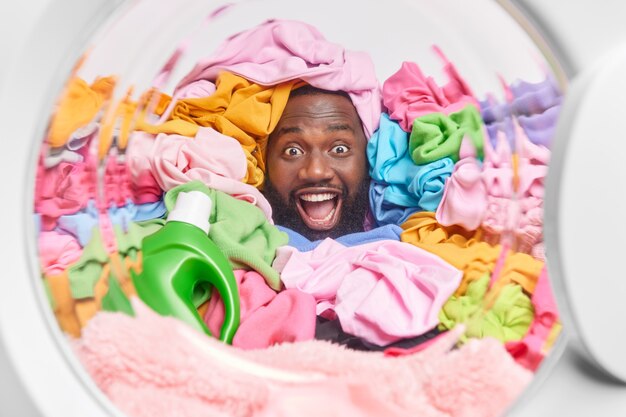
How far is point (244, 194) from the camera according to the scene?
1.10 meters

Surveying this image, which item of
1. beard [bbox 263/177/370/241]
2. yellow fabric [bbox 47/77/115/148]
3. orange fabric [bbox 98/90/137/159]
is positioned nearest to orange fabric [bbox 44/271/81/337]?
yellow fabric [bbox 47/77/115/148]

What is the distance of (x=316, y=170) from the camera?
1103mm

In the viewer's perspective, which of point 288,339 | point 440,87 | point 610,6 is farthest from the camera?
point 440,87

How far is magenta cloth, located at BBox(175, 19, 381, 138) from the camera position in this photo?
43.5 inches

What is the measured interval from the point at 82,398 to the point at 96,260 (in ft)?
0.62

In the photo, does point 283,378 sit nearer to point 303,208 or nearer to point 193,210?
point 193,210

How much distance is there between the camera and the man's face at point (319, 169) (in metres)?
1.11

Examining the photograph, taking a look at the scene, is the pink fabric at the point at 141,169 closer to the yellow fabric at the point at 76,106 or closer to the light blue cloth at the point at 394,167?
the yellow fabric at the point at 76,106

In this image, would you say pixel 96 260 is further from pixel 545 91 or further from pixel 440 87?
pixel 440 87

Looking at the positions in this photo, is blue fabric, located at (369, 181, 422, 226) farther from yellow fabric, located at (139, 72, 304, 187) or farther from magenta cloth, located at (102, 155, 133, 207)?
magenta cloth, located at (102, 155, 133, 207)

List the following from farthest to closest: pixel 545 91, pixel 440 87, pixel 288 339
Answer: pixel 440 87
pixel 288 339
pixel 545 91

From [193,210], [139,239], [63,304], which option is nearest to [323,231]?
[193,210]

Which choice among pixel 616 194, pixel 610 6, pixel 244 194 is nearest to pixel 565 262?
pixel 616 194

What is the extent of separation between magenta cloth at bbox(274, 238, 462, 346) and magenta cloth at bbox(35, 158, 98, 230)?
293 mm
